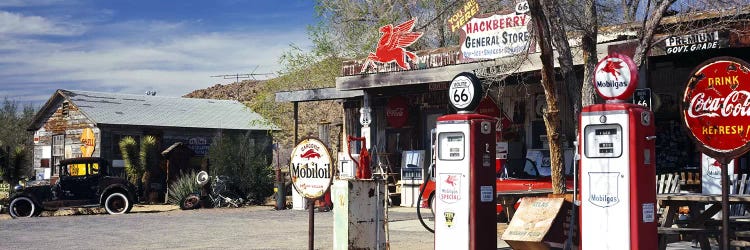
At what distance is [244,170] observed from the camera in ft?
88.0

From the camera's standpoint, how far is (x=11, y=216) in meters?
22.9

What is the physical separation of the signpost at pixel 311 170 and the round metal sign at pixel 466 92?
5.57 ft

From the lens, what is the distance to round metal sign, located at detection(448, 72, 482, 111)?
961 cm

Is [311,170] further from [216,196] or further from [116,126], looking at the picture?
[116,126]

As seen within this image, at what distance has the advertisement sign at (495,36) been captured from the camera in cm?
1716

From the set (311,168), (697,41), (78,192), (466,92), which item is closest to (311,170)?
(311,168)

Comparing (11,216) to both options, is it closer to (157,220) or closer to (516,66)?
(157,220)

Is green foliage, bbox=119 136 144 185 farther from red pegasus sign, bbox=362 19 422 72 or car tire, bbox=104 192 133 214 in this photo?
red pegasus sign, bbox=362 19 422 72

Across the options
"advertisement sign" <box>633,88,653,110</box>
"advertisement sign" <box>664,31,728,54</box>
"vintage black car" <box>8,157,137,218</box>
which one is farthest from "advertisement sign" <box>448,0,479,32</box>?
"vintage black car" <box>8,157,137,218</box>

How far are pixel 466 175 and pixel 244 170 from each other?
18085 mm

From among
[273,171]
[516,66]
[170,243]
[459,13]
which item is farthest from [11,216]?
[516,66]

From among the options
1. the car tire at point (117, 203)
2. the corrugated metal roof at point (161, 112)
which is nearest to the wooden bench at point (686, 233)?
the car tire at point (117, 203)

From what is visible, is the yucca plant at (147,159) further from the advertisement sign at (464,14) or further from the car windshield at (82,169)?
the advertisement sign at (464,14)

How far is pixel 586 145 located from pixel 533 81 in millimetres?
12676
